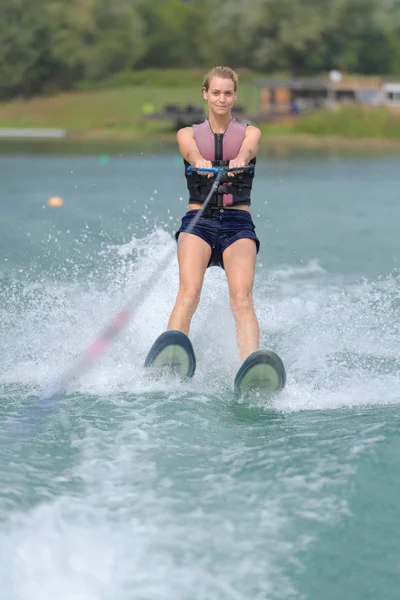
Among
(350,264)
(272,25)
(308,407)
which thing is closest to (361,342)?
(308,407)

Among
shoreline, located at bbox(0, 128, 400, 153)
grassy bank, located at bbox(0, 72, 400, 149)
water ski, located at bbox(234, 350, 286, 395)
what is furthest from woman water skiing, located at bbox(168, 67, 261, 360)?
grassy bank, located at bbox(0, 72, 400, 149)

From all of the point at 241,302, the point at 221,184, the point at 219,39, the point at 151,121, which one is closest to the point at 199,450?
the point at 241,302

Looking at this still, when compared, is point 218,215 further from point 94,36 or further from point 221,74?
point 94,36

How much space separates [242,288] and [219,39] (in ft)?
225

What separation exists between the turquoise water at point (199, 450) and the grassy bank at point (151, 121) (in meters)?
27.6

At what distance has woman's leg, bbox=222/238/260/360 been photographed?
473 cm

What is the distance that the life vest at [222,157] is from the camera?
494cm

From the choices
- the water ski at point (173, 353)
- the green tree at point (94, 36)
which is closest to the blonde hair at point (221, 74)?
the water ski at point (173, 353)

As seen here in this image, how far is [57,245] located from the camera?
10594mm

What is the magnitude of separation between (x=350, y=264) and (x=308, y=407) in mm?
5349

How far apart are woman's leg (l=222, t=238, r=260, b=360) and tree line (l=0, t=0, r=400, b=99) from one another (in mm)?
60074

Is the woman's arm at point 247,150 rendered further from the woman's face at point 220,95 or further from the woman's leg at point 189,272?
the woman's leg at point 189,272

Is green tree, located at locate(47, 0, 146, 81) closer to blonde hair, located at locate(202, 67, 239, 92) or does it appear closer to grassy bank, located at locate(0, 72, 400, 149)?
grassy bank, located at locate(0, 72, 400, 149)

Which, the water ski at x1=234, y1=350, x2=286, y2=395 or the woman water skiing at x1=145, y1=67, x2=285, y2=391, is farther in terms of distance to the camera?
the woman water skiing at x1=145, y1=67, x2=285, y2=391
